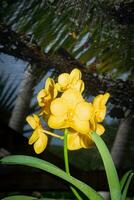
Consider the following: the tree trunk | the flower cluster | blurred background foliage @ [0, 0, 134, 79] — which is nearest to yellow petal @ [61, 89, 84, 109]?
the flower cluster

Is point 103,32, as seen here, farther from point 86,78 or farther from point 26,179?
point 26,179

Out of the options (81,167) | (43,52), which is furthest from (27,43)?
(81,167)

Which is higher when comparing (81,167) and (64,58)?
(64,58)

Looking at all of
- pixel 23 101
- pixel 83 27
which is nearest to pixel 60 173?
pixel 83 27

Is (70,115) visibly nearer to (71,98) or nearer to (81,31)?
(71,98)

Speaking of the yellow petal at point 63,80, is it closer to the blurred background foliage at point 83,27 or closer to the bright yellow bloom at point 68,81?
the bright yellow bloom at point 68,81

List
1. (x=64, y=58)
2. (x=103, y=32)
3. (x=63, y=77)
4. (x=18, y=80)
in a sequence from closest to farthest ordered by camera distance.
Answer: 1. (x=63, y=77)
2. (x=103, y=32)
3. (x=64, y=58)
4. (x=18, y=80)
